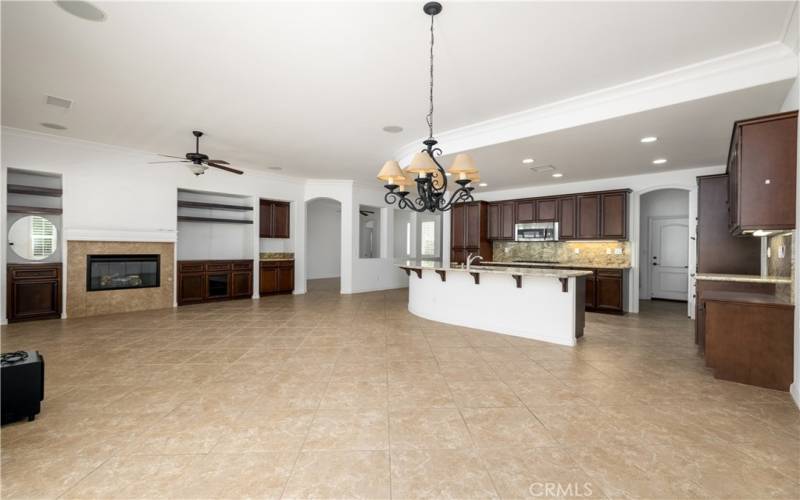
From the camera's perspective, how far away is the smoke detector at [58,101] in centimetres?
424

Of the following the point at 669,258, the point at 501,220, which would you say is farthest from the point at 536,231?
the point at 669,258

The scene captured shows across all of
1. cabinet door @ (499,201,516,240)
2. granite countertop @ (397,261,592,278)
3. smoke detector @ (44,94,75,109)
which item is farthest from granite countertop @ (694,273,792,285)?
smoke detector @ (44,94,75,109)

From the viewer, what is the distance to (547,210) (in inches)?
313

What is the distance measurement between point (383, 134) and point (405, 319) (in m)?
3.05

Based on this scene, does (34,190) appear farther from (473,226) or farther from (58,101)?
(473,226)

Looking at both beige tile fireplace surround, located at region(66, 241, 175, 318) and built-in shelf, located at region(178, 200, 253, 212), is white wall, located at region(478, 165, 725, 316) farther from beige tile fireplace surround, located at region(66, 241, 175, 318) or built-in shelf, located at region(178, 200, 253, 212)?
beige tile fireplace surround, located at region(66, 241, 175, 318)

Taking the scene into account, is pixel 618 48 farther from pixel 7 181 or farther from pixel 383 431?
pixel 7 181

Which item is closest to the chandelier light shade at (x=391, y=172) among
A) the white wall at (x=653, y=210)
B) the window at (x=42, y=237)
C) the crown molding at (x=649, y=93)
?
the crown molding at (x=649, y=93)

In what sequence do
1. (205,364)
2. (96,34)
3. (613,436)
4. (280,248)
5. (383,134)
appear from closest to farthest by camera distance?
(613,436)
(96,34)
(205,364)
(383,134)
(280,248)

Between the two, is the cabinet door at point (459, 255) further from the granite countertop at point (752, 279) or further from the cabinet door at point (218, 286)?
the cabinet door at point (218, 286)

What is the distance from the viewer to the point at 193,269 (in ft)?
24.2

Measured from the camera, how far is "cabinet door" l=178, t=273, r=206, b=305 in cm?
720

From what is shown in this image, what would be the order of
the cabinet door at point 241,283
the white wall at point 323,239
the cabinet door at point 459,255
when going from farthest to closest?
the white wall at point 323,239 → the cabinet door at point 459,255 → the cabinet door at point 241,283

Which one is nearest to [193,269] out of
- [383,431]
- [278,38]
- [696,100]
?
[278,38]
